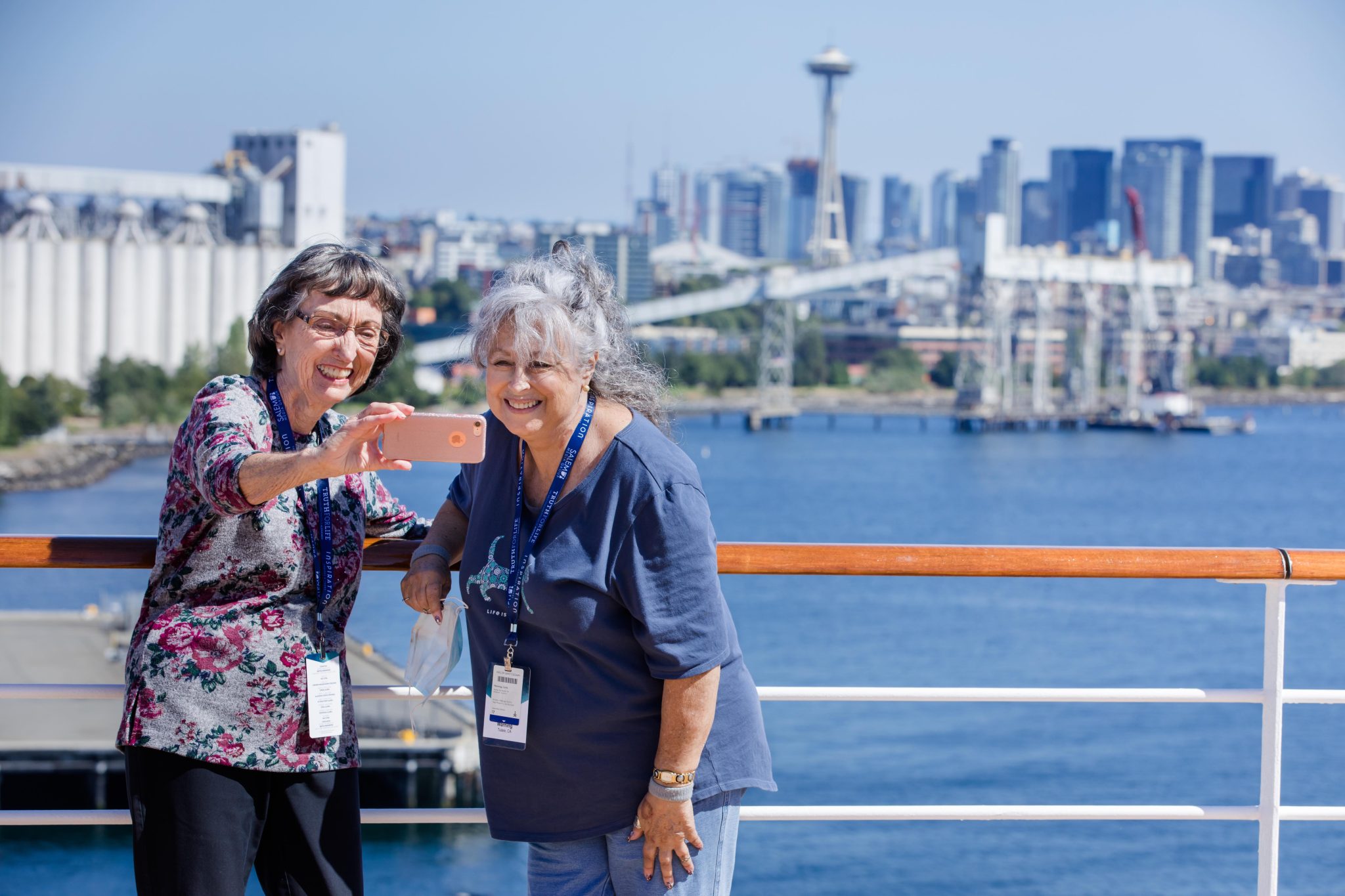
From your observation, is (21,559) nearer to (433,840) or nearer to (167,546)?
(167,546)

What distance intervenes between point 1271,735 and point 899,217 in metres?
161

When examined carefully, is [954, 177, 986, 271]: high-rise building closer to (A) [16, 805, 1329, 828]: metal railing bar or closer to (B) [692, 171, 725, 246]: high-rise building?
(B) [692, 171, 725, 246]: high-rise building

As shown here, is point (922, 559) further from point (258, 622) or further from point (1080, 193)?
point (1080, 193)

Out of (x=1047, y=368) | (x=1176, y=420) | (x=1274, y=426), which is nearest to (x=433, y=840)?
(x=1176, y=420)

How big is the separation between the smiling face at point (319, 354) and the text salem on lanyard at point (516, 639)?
221mm

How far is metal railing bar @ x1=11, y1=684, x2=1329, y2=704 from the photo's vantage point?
153cm

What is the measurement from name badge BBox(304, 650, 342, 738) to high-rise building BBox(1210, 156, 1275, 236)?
518ft

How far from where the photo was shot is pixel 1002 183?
5330 inches

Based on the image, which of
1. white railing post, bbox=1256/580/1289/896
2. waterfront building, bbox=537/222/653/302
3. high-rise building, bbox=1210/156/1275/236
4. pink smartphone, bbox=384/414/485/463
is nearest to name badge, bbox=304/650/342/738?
pink smartphone, bbox=384/414/485/463

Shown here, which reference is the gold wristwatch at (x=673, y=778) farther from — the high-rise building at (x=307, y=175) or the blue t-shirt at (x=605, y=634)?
the high-rise building at (x=307, y=175)

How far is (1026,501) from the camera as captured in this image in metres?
42.8

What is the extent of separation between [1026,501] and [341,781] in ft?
140

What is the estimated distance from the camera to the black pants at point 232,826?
4.46 ft

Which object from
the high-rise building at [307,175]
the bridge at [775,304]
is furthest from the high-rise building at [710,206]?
the high-rise building at [307,175]
